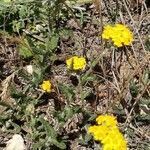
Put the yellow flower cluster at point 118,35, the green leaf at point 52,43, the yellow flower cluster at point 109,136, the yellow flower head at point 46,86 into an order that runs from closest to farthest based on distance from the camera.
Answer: the yellow flower cluster at point 109,136 → the yellow flower cluster at point 118,35 → the yellow flower head at point 46,86 → the green leaf at point 52,43

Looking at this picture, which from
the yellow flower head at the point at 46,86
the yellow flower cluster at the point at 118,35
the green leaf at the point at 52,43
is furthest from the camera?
the green leaf at the point at 52,43

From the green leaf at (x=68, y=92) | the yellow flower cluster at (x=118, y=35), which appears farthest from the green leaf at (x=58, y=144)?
the yellow flower cluster at (x=118, y=35)

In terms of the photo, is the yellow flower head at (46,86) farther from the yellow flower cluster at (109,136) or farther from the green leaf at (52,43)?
the yellow flower cluster at (109,136)

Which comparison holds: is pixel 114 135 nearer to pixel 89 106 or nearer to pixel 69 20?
pixel 89 106

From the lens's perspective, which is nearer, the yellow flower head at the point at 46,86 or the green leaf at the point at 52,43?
the yellow flower head at the point at 46,86

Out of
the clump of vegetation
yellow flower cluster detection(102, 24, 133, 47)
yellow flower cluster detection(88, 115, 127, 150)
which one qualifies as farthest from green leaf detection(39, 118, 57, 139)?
yellow flower cluster detection(102, 24, 133, 47)

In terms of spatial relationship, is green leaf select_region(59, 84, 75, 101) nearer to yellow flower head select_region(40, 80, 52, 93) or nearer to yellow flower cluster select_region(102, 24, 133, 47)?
yellow flower head select_region(40, 80, 52, 93)

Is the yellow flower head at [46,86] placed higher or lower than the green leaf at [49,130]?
higher

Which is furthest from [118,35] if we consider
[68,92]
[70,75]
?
[70,75]
